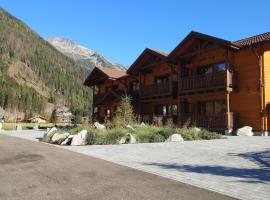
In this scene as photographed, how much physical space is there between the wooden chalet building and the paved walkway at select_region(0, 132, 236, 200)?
1457 centimetres

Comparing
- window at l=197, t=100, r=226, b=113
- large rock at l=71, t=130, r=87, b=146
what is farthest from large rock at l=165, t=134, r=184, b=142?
window at l=197, t=100, r=226, b=113

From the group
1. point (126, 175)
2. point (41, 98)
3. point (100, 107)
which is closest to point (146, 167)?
point (126, 175)

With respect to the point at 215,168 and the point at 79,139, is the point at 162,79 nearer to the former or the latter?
the point at 79,139

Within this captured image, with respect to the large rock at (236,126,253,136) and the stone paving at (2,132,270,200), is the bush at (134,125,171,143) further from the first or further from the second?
the large rock at (236,126,253,136)

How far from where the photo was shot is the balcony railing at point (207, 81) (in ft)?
70.2

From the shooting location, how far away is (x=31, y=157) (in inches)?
409

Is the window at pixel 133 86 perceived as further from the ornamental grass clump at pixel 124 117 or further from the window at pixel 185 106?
the ornamental grass clump at pixel 124 117

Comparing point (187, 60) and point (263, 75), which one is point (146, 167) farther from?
point (187, 60)

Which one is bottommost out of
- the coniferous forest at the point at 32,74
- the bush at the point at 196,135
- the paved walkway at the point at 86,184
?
the paved walkway at the point at 86,184

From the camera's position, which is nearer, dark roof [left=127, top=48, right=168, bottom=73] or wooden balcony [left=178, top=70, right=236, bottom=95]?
wooden balcony [left=178, top=70, right=236, bottom=95]

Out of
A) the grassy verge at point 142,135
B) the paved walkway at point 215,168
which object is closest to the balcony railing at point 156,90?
the grassy verge at point 142,135

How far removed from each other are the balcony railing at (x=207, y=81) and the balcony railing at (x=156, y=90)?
6.85 feet

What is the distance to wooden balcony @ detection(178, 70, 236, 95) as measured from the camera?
21.4 meters

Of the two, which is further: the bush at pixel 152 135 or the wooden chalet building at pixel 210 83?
the wooden chalet building at pixel 210 83
